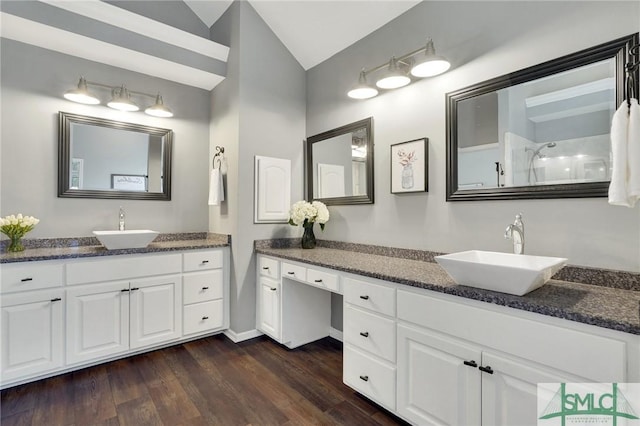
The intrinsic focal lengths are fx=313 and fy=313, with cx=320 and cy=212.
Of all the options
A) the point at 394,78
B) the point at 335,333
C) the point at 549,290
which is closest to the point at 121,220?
the point at 335,333

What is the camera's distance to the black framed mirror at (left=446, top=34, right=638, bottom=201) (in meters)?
1.51

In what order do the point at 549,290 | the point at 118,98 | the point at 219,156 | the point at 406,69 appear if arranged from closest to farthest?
the point at 549,290, the point at 406,69, the point at 118,98, the point at 219,156

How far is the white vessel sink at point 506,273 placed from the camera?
1.24m

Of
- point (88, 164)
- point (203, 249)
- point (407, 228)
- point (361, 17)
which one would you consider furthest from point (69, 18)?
point (407, 228)

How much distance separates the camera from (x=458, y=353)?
143 cm

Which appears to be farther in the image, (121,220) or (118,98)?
(121,220)

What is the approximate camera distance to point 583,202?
1.56 metres

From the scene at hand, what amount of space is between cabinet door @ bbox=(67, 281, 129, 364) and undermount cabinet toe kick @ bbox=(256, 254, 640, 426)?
155 cm

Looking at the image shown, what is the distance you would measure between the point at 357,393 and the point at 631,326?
1512 millimetres

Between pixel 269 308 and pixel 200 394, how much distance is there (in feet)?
2.82

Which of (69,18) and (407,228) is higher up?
(69,18)

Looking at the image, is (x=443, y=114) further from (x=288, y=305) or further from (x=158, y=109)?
(x=158, y=109)

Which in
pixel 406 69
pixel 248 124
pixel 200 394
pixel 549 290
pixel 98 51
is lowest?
pixel 200 394

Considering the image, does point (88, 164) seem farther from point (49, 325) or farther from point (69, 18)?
point (49, 325)
